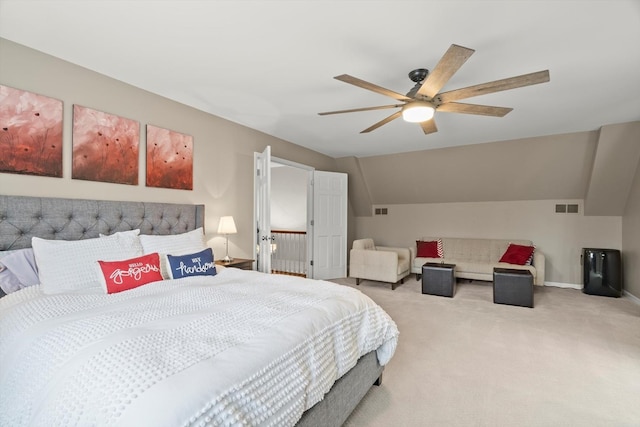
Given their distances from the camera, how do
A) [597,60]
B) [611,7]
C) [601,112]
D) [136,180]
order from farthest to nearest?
[601,112] < [136,180] < [597,60] < [611,7]

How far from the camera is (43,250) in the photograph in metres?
2.10

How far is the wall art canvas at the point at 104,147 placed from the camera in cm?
265

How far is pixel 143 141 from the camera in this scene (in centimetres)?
313

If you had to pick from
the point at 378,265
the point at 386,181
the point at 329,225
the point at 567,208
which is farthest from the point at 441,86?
the point at 567,208

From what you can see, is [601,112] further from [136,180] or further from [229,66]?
[136,180]

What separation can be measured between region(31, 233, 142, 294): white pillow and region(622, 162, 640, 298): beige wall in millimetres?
6480

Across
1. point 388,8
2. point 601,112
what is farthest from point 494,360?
point 601,112

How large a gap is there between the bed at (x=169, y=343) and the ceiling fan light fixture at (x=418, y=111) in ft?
5.38

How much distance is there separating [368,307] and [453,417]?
85cm

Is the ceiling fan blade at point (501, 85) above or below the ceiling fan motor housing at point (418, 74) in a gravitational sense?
below

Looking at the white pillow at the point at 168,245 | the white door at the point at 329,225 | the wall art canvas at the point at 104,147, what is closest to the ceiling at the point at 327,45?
the wall art canvas at the point at 104,147

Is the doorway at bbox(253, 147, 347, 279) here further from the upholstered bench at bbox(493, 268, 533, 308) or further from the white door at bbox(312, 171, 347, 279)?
the upholstered bench at bbox(493, 268, 533, 308)

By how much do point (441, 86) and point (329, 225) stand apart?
12.9 feet

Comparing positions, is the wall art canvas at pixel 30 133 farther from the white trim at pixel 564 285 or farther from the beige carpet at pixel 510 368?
the white trim at pixel 564 285
